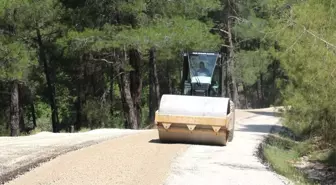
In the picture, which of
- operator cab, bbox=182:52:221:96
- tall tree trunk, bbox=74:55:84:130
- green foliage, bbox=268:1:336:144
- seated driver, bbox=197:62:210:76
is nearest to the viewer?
green foliage, bbox=268:1:336:144

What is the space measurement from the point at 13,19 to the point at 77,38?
477 cm

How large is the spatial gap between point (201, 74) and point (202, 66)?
0.89 ft

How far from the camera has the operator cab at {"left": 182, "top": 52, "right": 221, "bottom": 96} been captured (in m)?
19.1

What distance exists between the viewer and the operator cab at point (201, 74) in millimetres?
19125

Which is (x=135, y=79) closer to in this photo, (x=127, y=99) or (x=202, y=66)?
(x=127, y=99)

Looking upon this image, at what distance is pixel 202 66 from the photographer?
63.6 ft

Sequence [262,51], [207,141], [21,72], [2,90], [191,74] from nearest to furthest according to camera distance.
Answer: [207,141] → [191,74] → [21,72] → [2,90] → [262,51]

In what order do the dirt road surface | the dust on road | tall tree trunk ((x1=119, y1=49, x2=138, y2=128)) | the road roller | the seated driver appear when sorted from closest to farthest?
the dust on road, the dirt road surface, the road roller, the seated driver, tall tree trunk ((x1=119, y1=49, x2=138, y2=128))

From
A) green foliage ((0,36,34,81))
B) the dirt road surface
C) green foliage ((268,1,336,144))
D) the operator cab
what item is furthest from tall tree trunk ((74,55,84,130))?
the dirt road surface

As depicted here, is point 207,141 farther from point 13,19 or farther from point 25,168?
point 13,19

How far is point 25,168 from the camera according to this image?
12.4 metres

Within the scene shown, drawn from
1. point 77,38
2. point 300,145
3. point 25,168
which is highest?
point 77,38

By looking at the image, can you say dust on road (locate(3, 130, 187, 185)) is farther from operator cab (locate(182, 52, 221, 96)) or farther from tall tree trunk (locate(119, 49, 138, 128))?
tall tree trunk (locate(119, 49, 138, 128))

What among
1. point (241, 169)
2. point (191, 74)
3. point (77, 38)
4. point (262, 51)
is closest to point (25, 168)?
point (241, 169)
